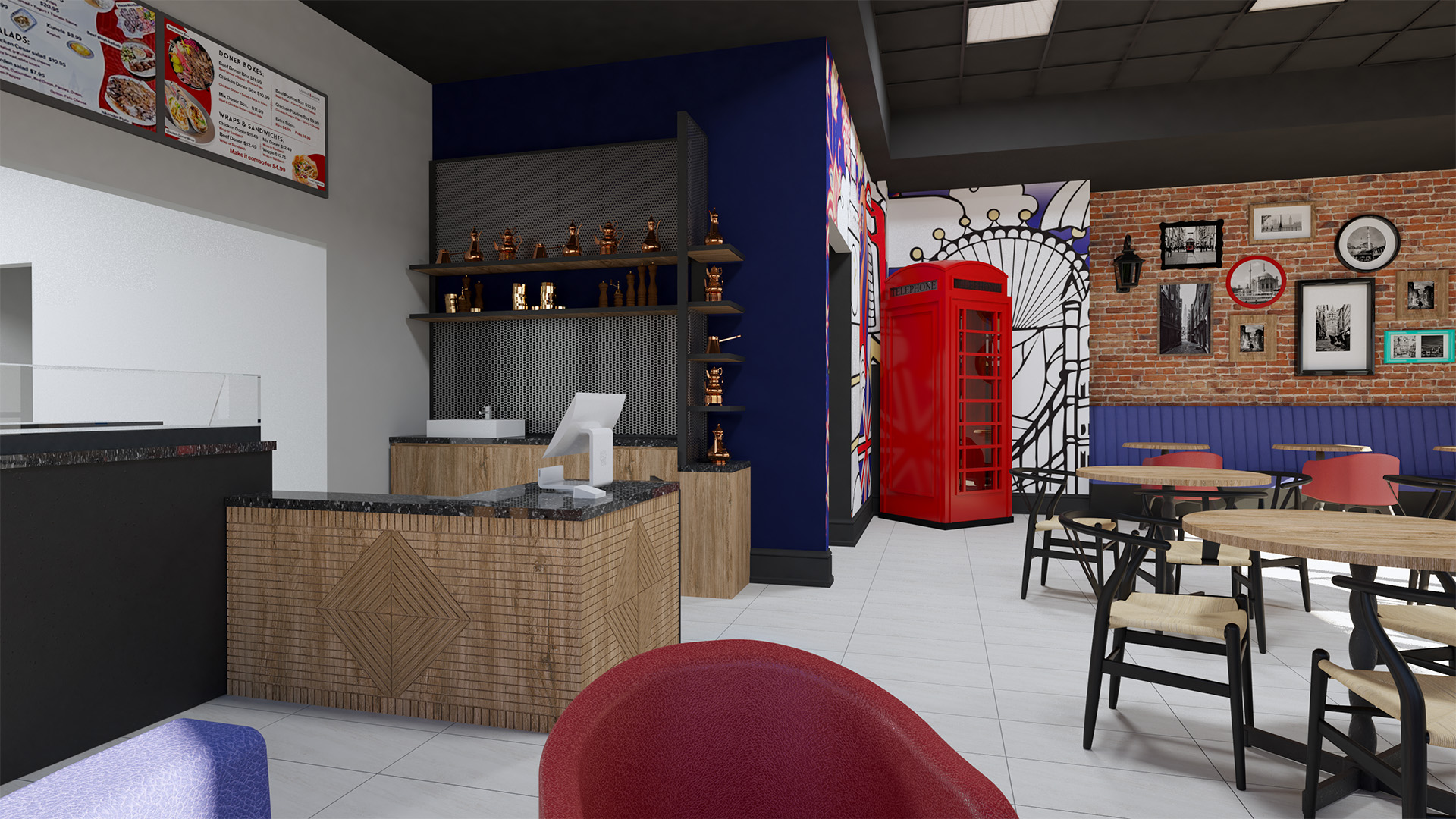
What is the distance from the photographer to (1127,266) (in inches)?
300

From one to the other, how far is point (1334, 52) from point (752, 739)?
7357mm

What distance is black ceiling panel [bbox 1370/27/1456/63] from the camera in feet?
17.8

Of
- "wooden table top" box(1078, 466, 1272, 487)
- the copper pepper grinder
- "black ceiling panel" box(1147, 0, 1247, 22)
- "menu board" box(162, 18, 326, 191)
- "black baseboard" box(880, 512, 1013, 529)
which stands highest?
"black ceiling panel" box(1147, 0, 1247, 22)

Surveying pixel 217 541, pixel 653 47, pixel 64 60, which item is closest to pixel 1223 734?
pixel 217 541

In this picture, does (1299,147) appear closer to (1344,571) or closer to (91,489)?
(1344,571)

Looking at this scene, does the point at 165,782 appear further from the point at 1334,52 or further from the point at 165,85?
the point at 1334,52

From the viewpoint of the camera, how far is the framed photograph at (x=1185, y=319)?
7766mm

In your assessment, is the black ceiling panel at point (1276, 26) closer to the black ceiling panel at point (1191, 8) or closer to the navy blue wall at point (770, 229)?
the black ceiling panel at point (1191, 8)

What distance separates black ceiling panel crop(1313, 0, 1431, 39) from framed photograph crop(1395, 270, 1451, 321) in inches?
126

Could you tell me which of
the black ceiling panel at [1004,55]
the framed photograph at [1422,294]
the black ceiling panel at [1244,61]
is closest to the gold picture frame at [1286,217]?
the framed photograph at [1422,294]

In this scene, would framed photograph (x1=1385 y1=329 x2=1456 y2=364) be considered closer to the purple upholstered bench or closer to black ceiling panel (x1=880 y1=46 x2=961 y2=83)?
black ceiling panel (x1=880 y1=46 x2=961 y2=83)

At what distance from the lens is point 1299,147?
661cm

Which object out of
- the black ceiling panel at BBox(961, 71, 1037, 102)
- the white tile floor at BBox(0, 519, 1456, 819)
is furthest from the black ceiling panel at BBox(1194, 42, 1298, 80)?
the white tile floor at BBox(0, 519, 1456, 819)

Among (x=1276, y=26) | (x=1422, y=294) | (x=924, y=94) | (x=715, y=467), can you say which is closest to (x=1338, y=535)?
(x=715, y=467)
